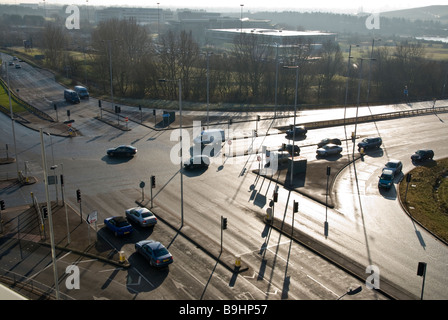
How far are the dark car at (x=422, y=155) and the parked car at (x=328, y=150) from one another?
6.95 meters

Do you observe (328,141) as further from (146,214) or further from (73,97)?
(73,97)

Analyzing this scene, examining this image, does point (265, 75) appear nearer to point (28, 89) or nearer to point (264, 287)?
point (28, 89)

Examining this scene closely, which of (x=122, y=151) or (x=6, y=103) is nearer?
(x=122, y=151)

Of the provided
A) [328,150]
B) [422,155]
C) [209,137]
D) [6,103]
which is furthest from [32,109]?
[422,155]

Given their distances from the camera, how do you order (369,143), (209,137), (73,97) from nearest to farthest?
1. (209,137)
2. (369,143)
3. (73,97)

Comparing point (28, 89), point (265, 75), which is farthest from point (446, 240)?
point (28, 89)

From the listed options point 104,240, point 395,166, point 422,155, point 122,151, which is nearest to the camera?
point 104,240

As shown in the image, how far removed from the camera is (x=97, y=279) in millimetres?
21391

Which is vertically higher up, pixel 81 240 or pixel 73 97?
pixel 73 97

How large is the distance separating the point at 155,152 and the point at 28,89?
45.3 metres

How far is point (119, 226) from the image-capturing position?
1023 inches

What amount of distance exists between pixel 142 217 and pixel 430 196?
71.7 feet
